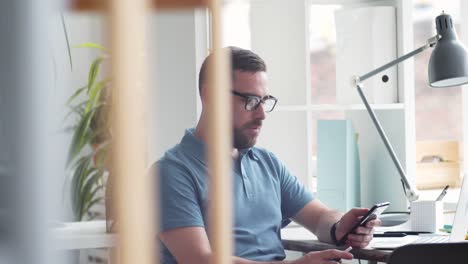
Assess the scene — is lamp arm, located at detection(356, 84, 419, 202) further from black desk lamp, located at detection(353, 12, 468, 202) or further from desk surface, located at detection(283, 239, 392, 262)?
desk surface, located at detection(283, 239, 392, 262)

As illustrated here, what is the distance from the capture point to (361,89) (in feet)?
11.4

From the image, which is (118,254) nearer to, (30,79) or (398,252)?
(30,79)

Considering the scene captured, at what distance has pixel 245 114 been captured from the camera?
2.89 metres

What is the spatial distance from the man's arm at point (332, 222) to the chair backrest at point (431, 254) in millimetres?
565

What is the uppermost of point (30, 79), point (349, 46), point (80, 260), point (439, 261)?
point (349, 46)

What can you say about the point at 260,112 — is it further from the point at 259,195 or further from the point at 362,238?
the point at 362,238

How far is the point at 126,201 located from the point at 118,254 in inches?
1.4

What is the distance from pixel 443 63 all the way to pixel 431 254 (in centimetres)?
114

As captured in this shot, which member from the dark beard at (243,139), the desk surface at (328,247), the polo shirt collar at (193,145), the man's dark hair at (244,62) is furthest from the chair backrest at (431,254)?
the polo shirt collar at (193,145)

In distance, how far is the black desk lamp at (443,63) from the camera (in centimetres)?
320

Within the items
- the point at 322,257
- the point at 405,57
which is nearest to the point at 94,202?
the point at 322,257

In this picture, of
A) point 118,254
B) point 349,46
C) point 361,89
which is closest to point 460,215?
point 361,89

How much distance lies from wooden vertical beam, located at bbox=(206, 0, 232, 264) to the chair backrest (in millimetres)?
1602

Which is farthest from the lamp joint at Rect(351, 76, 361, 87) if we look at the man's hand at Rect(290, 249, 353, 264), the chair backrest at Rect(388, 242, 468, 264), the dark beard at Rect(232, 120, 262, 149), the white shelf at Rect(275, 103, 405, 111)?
the chair backrest at Rect(388, 242, 468, 264)
